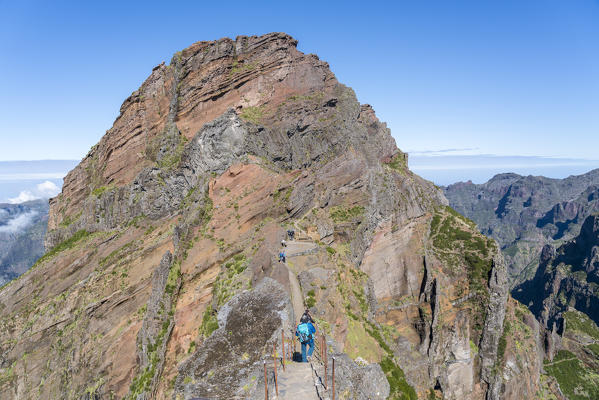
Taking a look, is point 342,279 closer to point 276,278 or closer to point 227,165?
point 276,278

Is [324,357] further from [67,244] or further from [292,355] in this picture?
[67,244]

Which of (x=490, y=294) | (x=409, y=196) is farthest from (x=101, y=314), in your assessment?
(x=490, y=294)

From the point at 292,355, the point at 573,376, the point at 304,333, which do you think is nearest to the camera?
the point at 304,333

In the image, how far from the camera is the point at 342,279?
35469 mm

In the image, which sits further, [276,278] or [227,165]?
[227,165]

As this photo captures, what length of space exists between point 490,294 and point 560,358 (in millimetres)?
75741

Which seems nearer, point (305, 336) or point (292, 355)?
point (305, 336)

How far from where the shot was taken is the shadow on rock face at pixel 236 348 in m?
16.5

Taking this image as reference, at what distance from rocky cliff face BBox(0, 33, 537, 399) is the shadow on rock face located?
10 cm

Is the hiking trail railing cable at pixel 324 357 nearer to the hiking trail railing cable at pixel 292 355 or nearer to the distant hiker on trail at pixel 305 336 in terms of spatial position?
the hiking trail railing cable at pixel 292 355

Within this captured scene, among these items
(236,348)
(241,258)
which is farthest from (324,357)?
(241,258)

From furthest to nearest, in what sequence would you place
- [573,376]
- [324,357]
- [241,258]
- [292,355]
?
[573,376] → [241,258] → [292,355] → [324,357]

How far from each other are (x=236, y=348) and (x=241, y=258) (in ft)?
55.7

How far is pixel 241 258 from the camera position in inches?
1400
